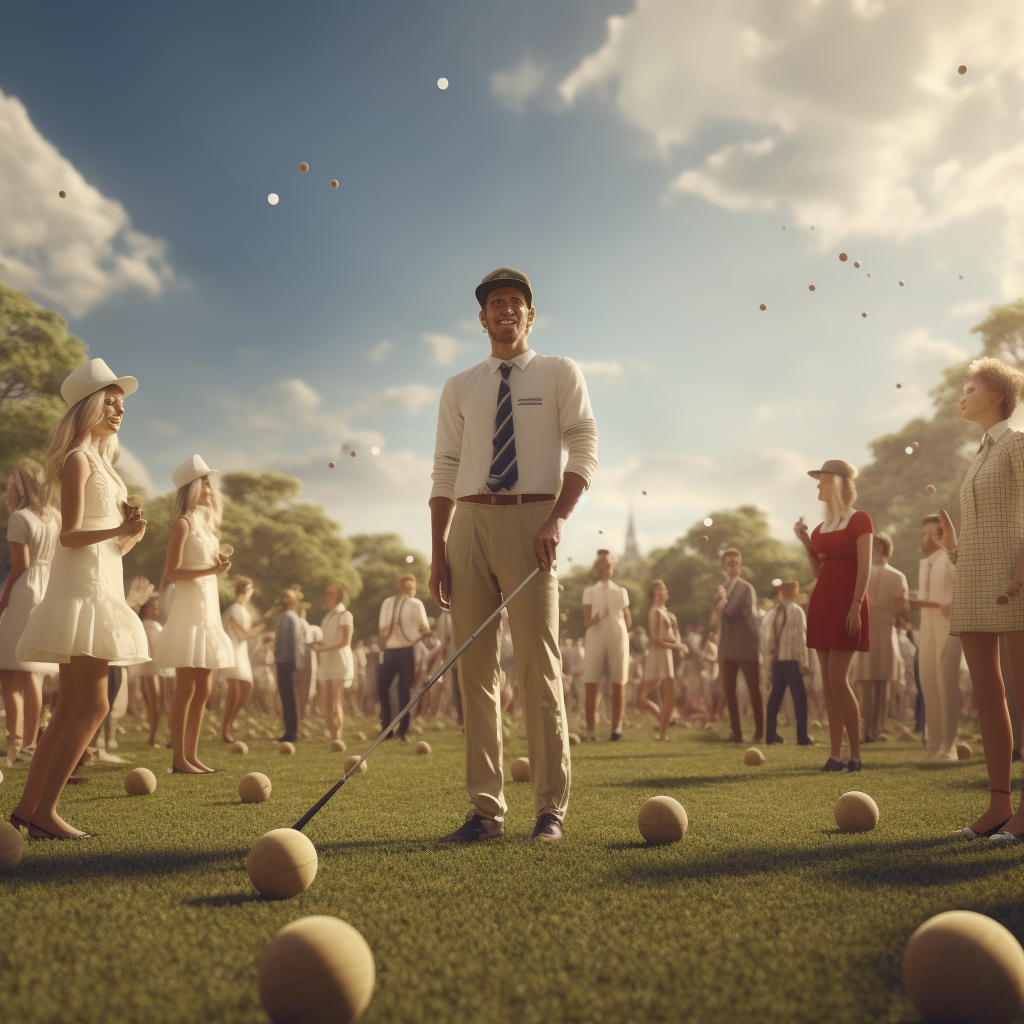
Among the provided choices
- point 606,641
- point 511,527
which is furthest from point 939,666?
point 511,527

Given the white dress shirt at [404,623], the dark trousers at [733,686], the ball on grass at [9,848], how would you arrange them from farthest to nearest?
the white dress shirt at [404,623]
the dark trousers at [733,686]
the ball on grass at [9,848]

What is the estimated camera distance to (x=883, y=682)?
12086 mm

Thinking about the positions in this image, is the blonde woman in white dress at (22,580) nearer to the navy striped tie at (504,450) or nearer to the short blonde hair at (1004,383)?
the navy striped tie at (504,450)

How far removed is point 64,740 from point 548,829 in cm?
244

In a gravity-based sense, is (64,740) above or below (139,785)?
above

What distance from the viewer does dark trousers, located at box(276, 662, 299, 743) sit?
12.4m

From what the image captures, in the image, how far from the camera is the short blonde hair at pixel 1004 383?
15.8ft

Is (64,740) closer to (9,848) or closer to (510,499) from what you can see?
(9,848)

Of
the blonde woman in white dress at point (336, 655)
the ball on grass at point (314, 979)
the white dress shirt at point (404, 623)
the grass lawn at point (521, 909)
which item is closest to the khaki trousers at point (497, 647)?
the grass lawn at point (521, 909)

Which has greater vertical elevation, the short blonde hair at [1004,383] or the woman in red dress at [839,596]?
the short blonde hair at [1004,383]

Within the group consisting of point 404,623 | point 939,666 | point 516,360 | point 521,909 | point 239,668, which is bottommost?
point 521,909

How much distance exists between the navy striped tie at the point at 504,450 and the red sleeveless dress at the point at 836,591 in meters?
3.78

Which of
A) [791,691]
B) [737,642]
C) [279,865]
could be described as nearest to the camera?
[279,865]

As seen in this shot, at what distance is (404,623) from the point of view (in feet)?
Answer: 41.2
